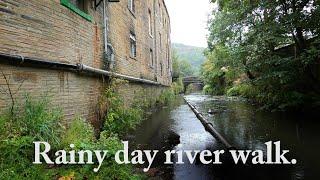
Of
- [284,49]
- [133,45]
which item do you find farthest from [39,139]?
[284,49]

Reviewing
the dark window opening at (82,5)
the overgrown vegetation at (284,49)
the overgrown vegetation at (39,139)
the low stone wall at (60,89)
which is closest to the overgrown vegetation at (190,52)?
the overgrown vegetation at (284,49)

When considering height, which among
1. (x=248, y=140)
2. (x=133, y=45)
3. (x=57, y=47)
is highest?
(x=133, y=45)

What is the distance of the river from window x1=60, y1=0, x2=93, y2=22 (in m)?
3.44

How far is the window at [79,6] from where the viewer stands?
23.2 ft

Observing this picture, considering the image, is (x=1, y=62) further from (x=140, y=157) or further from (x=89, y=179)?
(x=140, y=157)

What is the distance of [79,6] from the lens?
26.3ft

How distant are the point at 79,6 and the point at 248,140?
18.1ft

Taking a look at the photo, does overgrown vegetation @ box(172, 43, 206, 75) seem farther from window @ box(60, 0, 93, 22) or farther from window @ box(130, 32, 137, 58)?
window @ box(60, 0, 93, 22)

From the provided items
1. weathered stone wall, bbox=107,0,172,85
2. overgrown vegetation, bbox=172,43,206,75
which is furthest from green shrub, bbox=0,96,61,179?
overgrown vegetation, bbox=172,43,206,75

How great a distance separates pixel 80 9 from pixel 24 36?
9.43 feet

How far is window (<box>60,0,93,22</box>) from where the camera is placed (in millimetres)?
7079

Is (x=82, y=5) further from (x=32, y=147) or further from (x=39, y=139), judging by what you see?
(x=32, y=147)

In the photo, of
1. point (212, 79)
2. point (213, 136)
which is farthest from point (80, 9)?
point (212, 79)

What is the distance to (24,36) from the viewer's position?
211 inches
